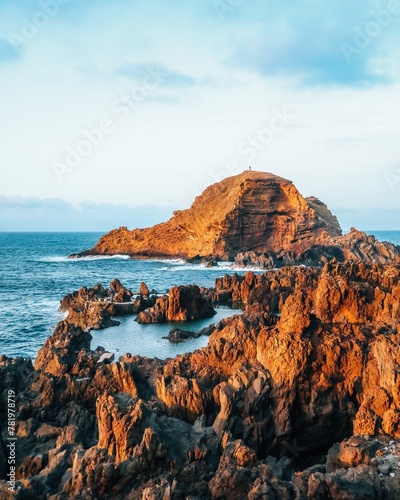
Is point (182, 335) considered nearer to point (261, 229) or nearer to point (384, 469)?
point (384, 469)

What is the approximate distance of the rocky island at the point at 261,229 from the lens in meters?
87.9

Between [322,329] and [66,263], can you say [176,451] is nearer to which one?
[322,329]

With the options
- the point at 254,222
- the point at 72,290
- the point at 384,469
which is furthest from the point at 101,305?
the point at 254,222

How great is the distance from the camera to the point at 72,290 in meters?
54.3

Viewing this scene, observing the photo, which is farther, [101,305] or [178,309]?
[101,305]

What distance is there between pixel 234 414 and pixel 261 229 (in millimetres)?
82710

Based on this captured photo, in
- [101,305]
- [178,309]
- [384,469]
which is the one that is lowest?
[101,305]

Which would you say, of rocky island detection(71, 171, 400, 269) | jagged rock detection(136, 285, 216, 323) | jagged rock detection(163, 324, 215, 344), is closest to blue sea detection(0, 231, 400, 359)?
jagged rock detection(163, 324, 215, 344)

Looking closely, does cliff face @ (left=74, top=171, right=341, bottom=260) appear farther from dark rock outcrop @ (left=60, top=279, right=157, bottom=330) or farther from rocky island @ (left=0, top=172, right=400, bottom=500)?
rocky island @ (left=0, top=172, right=400, bottom=500)

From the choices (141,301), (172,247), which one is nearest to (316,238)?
(172,247)

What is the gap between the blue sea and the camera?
93.1 feet

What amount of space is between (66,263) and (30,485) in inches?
3355

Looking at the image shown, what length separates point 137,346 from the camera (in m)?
27.9

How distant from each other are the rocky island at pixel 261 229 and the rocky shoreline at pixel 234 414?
6631 centimetres
